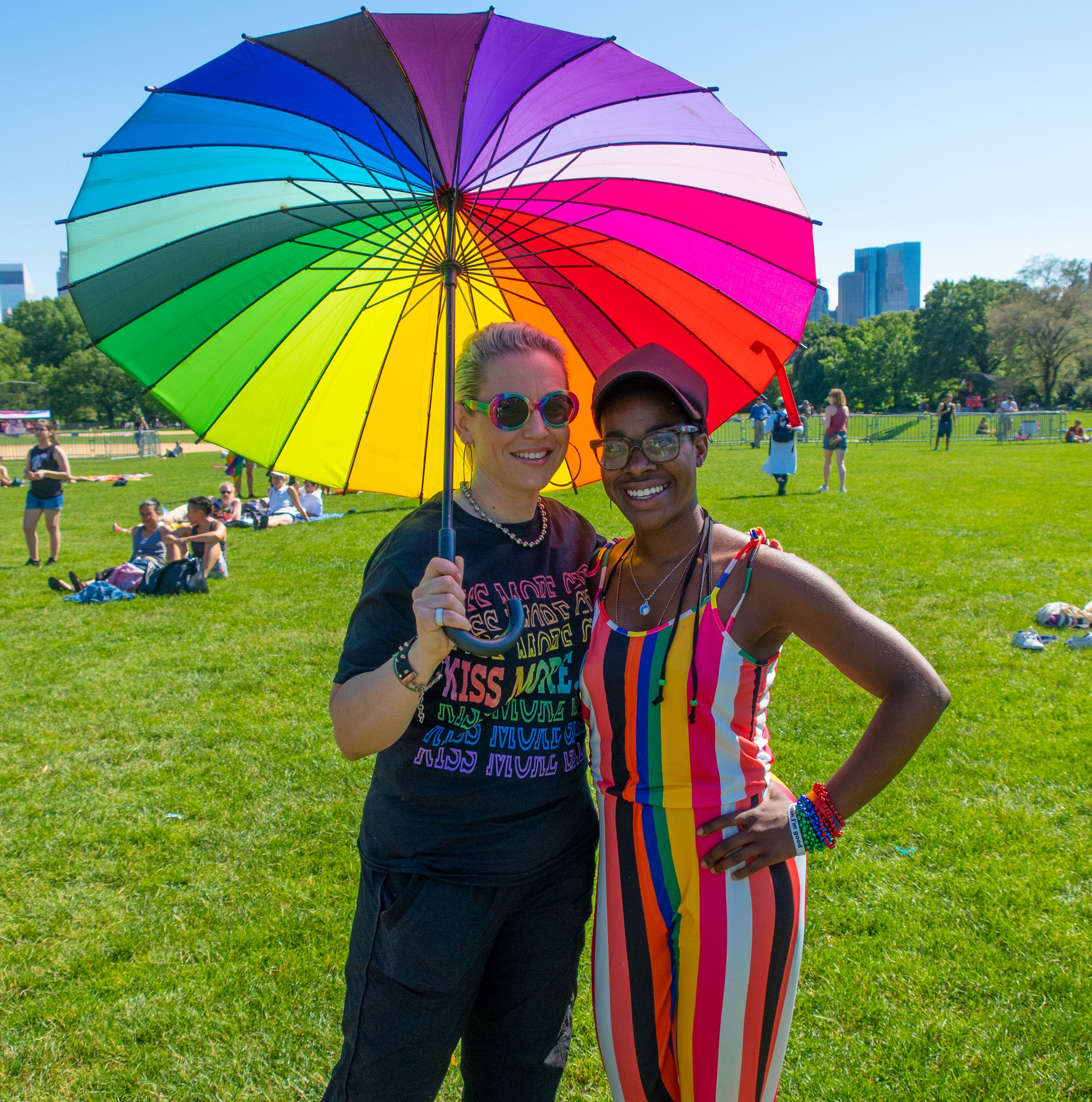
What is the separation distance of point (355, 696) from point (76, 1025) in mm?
2514

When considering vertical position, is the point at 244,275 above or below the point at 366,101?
below

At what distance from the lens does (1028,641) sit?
723 cm

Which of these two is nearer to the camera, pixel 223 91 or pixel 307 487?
pixel 223 91

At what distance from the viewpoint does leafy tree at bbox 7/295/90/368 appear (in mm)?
98688

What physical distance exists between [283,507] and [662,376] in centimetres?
1512

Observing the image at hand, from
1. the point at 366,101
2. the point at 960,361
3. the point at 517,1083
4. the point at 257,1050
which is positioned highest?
the point at 960,361

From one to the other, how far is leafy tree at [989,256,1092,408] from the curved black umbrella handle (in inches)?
3180

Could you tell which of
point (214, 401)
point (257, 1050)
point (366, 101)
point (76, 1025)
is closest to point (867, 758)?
point (366, 101)

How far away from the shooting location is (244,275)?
2432 millimetres

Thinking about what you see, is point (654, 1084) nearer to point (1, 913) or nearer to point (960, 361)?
point (1, 913)

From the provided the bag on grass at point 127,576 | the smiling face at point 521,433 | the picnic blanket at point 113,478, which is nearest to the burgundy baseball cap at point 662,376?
the smiling face at point 521,433

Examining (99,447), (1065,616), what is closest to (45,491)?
(1065,616)

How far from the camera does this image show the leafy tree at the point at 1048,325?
224ft

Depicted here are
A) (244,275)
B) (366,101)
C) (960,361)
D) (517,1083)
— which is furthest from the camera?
(960,361)
